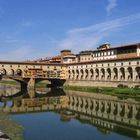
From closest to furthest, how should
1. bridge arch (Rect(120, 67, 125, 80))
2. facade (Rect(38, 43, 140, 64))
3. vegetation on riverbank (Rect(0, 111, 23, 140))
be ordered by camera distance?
1. vegetation on riverbank (Rect(0, 111, 23, 140))
2. bridge arch (Rect(120, 67, 125, 80))
3. facade (Rect(38, 43, 140, 64))

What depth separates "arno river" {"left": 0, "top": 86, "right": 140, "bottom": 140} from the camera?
30.9 meters

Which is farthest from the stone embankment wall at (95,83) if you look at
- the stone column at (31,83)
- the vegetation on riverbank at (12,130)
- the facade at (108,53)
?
the vegetation on riverbank at (12,130)

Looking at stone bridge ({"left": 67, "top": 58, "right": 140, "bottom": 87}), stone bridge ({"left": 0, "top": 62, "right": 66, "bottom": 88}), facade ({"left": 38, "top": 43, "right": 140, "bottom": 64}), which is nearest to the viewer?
stone bridge ({"left": 67, "top": 58, "right": 140, "bottom": 87})

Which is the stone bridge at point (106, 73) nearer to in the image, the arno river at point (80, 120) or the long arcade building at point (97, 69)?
the long arcade building at point (97, 69)

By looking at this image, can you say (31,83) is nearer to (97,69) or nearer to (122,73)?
(97,69)

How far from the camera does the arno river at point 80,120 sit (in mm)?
30938

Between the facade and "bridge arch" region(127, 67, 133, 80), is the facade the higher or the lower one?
the higher one

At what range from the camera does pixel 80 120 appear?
130 ft

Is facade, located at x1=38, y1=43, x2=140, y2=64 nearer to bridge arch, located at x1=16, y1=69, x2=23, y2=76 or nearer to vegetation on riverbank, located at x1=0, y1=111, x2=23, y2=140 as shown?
bridge arch, located at x1=16, y1=69, x2=23, y2=76

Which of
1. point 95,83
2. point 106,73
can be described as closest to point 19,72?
point 95,83

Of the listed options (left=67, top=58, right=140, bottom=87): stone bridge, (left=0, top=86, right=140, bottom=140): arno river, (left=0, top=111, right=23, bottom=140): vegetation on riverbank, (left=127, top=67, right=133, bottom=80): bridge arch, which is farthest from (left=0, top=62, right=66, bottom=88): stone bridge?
(left=0, top=111, right=23, bottom=140): vegetation on riverbank

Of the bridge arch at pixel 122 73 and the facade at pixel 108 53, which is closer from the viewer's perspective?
the bridge arch at pixel 122 73

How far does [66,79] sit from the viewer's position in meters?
101

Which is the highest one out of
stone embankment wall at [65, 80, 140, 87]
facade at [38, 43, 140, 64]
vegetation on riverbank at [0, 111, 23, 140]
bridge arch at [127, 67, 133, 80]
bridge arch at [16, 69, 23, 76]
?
facade at [38, 43, 140, 64]
